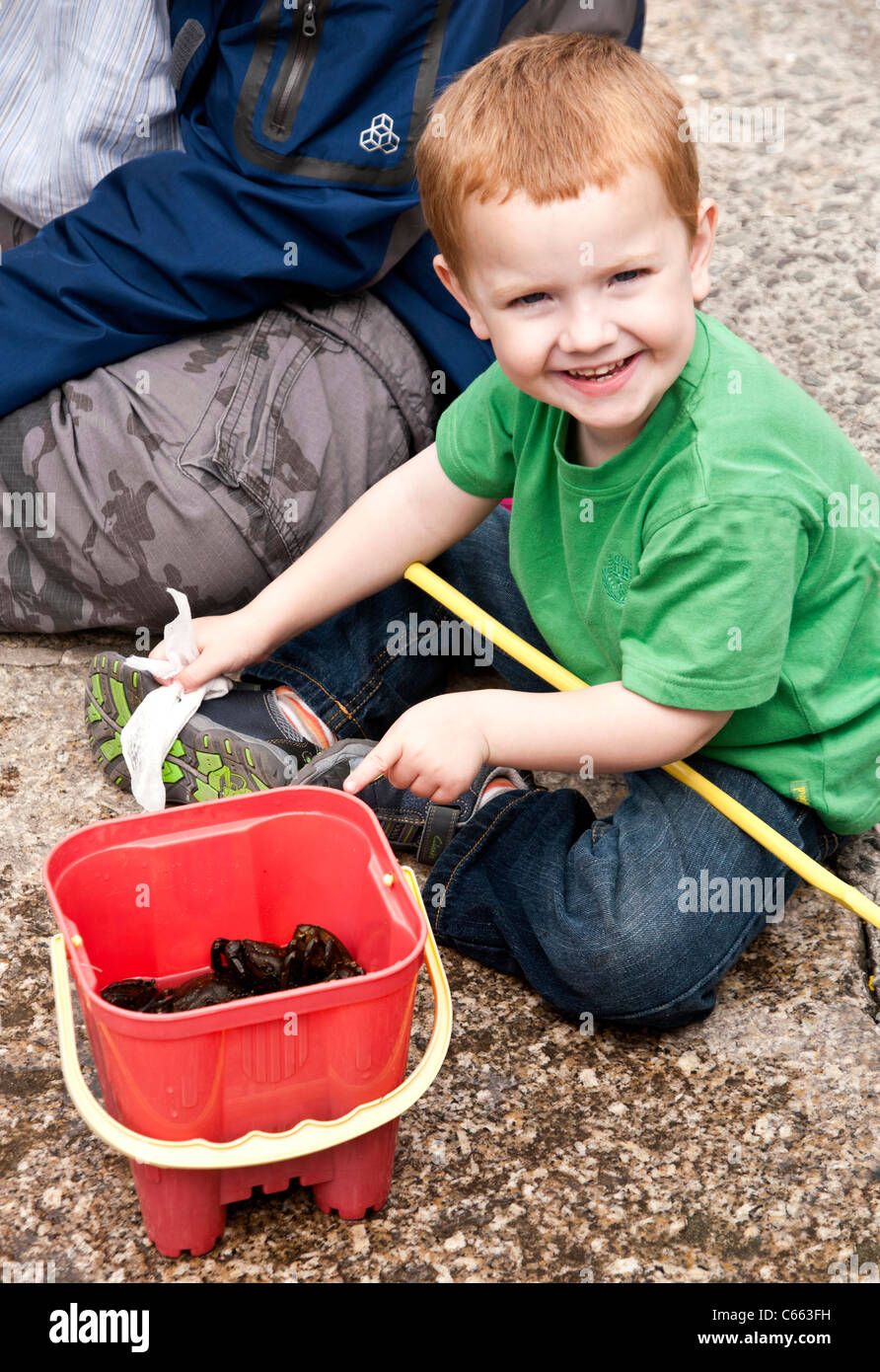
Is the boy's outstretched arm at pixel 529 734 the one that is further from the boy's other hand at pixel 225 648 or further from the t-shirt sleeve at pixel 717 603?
the boy's other hand at pixel 225 648

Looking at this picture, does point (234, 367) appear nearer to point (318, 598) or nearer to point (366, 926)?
point (318, 598)

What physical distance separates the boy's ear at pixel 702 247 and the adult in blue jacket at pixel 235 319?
0.53 metres

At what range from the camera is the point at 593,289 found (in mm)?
1221

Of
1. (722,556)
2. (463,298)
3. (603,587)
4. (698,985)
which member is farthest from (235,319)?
(698,985)

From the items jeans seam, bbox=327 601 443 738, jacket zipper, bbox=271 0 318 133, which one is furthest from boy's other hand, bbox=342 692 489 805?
jacket zipper, bbox=271 0 318 133

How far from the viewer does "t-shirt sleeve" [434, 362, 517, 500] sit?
1.54 m

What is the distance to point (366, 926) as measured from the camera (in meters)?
1.26

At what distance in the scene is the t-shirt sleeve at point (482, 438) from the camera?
5.06ft

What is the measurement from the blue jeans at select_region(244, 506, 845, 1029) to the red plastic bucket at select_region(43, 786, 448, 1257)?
0.81 ft

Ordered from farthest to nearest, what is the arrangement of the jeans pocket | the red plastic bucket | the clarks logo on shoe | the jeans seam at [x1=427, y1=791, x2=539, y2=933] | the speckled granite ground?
1. the jeans pocket
2. the clarks logo on shoe
3. the jeans seam at [x1=427, y1=791, x2=539, y2=933]
4. the speckled granite ground
5. the red plastic bucket

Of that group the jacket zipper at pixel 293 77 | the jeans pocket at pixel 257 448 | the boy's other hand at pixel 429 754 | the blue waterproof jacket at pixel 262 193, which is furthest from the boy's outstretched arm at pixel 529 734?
the jacket zipper at pixel 293 77

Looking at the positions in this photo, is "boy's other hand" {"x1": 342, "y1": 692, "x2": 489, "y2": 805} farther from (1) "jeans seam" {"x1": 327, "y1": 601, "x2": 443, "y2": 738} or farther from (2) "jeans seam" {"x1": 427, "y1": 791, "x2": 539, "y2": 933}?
(1) "jeans seam" {"x1": 327, "y1": 601, "x2": 443, "y2": 738}

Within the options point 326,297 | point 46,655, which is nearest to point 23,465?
point 46,655

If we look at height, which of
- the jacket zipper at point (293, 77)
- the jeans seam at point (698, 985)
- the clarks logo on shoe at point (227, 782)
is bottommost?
the jeans seam at point (698, 985)
